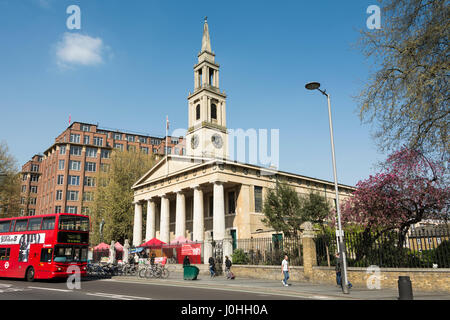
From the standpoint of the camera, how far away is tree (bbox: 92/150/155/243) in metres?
49.1

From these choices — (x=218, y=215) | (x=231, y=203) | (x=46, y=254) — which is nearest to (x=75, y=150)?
(x=231, y=203)

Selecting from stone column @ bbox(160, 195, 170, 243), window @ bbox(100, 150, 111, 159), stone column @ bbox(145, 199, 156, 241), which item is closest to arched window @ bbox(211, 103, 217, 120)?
stone column @ bbox(160, 195, 170, 243)

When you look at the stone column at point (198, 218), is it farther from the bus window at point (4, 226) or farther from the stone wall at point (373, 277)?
the bus window at point (4, 226)

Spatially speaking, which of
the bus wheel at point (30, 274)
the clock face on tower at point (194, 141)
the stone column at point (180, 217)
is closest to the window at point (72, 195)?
the clock face on tower at point (194, 141)

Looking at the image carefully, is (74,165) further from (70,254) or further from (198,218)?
(70,254)

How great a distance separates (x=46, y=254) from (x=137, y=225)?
94.6 ft

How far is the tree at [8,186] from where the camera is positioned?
42000 mm

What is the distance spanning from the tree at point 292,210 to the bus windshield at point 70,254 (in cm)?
1568

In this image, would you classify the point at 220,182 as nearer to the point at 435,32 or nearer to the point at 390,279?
the point at 390,279

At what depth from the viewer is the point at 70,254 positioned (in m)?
21.7

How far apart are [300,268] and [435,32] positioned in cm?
1448

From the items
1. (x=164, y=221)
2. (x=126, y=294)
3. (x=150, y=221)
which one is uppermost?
(x=150, y=221)
